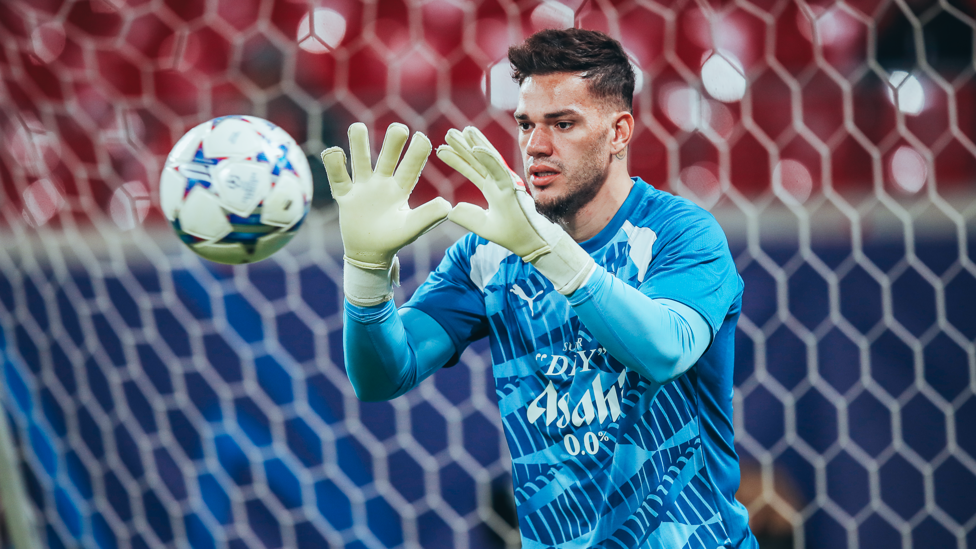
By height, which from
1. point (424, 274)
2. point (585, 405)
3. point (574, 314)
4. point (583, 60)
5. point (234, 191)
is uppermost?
point (583, 60)

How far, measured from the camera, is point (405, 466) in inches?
93.7

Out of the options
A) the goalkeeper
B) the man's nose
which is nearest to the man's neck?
the goalkeeper

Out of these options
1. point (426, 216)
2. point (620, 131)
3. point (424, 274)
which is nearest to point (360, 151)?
point (426, 216)

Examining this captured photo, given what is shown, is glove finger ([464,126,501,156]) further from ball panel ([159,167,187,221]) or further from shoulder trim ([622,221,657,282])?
ball panel ([159,167,187,221])

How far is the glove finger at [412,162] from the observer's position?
1.16 m

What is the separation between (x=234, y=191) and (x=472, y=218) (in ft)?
1.35

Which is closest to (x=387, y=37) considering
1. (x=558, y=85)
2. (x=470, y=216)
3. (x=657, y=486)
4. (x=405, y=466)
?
(x=405, y=466)

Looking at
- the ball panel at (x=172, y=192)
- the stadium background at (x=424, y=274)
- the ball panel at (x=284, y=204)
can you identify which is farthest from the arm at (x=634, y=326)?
the stadium background at (x=424, y=274)

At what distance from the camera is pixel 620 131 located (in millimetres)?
1328

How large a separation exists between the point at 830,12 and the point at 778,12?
167 millimetres

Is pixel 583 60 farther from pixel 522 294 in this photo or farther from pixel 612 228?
pixel 522 294

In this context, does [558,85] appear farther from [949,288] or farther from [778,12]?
[778,12]

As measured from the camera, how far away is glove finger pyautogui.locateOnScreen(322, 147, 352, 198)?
1.18 meters

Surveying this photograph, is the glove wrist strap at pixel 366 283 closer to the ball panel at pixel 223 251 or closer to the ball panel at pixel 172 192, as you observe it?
the ball panel at pixel 223 251
